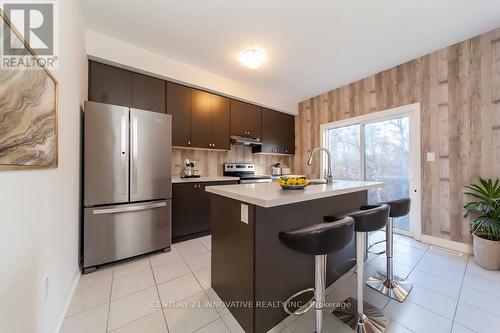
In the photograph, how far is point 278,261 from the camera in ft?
4.48

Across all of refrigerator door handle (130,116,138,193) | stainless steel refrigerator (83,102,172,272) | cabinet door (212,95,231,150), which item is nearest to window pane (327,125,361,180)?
cabinet door (212,95,231,150)

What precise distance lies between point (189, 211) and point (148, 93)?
6.05ft

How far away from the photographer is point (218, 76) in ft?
11.1

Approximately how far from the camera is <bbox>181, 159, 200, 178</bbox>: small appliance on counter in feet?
10.6

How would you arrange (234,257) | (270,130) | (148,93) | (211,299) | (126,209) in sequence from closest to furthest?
(234,257) < (211,299) < (126,209) < (148,93) < (270,130)

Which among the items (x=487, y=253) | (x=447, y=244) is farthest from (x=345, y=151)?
(x=487, y=253)

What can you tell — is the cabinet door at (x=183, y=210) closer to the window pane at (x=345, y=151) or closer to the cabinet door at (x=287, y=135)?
the cabinet door at (x=287, y=135)

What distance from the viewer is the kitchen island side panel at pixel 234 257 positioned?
50.0 inches

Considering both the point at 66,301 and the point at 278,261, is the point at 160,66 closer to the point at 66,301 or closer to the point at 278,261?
the point at 66,301

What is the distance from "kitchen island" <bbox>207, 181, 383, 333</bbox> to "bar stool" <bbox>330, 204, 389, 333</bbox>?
0.28 metres

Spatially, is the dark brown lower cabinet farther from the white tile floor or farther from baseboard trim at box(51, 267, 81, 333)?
baseboard trim at box(51, 267, 81, 333)

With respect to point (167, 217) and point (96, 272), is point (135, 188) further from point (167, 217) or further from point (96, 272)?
point (96, 272)

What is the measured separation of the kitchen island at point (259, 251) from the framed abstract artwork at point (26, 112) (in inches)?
41.8

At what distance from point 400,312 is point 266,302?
111 centimetres
